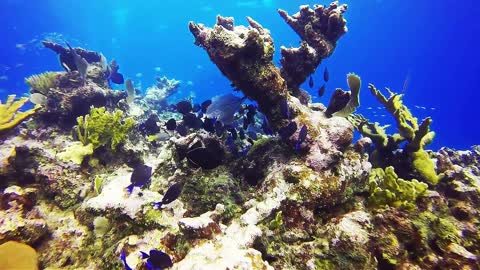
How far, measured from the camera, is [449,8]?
60.7m

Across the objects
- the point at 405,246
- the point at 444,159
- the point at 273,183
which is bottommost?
the point at 405,246

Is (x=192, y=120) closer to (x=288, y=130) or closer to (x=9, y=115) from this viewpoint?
(x=288, y=130)

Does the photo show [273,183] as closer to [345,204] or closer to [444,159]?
[345,204]

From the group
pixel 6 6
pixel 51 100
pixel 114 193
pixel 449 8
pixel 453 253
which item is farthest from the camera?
pixel 449 8

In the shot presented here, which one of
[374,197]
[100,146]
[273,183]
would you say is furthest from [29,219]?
[374,197]

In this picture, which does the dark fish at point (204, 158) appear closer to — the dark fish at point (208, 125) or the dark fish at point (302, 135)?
the dark fish at point (208, 125)

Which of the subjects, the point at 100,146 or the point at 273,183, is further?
the point at 100,146

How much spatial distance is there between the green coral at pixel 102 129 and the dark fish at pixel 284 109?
123 inches

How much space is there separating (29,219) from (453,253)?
5.45 metres

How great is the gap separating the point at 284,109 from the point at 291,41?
98.8m

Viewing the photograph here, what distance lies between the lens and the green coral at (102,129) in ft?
18.6

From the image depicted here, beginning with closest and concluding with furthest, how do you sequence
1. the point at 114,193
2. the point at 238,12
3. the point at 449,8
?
the point at 114,193 → the point at 449,8 → the point at 238,12

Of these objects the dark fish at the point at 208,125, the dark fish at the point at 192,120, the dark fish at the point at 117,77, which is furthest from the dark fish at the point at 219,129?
the dark fish at the point at 117,77

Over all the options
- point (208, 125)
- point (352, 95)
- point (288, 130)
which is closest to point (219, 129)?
point (208, 125)
